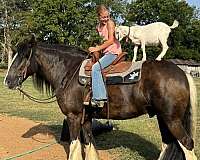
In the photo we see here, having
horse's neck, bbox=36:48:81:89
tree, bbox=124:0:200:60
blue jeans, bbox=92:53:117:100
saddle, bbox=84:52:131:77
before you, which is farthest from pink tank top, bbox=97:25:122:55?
tree, bbox=124:0:200:60

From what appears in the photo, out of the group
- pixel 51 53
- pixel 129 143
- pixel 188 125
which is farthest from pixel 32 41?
pixel 129 143

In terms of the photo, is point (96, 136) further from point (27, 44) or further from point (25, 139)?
point (27, 44)

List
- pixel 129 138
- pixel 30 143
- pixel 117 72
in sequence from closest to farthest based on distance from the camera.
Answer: pixel 117 72 → pixel 30 143 → pixel 129 138

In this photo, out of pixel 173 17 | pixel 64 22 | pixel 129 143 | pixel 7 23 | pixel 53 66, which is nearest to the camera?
pixel 53 66

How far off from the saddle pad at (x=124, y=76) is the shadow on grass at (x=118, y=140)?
2.08m

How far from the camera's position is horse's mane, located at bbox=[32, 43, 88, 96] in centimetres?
777

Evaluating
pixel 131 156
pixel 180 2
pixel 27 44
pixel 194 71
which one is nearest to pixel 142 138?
pixel 131 156

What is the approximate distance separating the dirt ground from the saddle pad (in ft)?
6.40

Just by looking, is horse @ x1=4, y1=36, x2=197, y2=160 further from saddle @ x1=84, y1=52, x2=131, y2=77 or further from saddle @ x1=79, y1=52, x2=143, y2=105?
saddle @ x1=84, y1=52, x2=131, y2=77

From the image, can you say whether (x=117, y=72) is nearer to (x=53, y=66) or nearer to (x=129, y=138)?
(x=53, y=66)

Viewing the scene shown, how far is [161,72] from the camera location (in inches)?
270

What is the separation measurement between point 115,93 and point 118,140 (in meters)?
2.96

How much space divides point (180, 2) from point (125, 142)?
72.9m

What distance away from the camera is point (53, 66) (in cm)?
770
